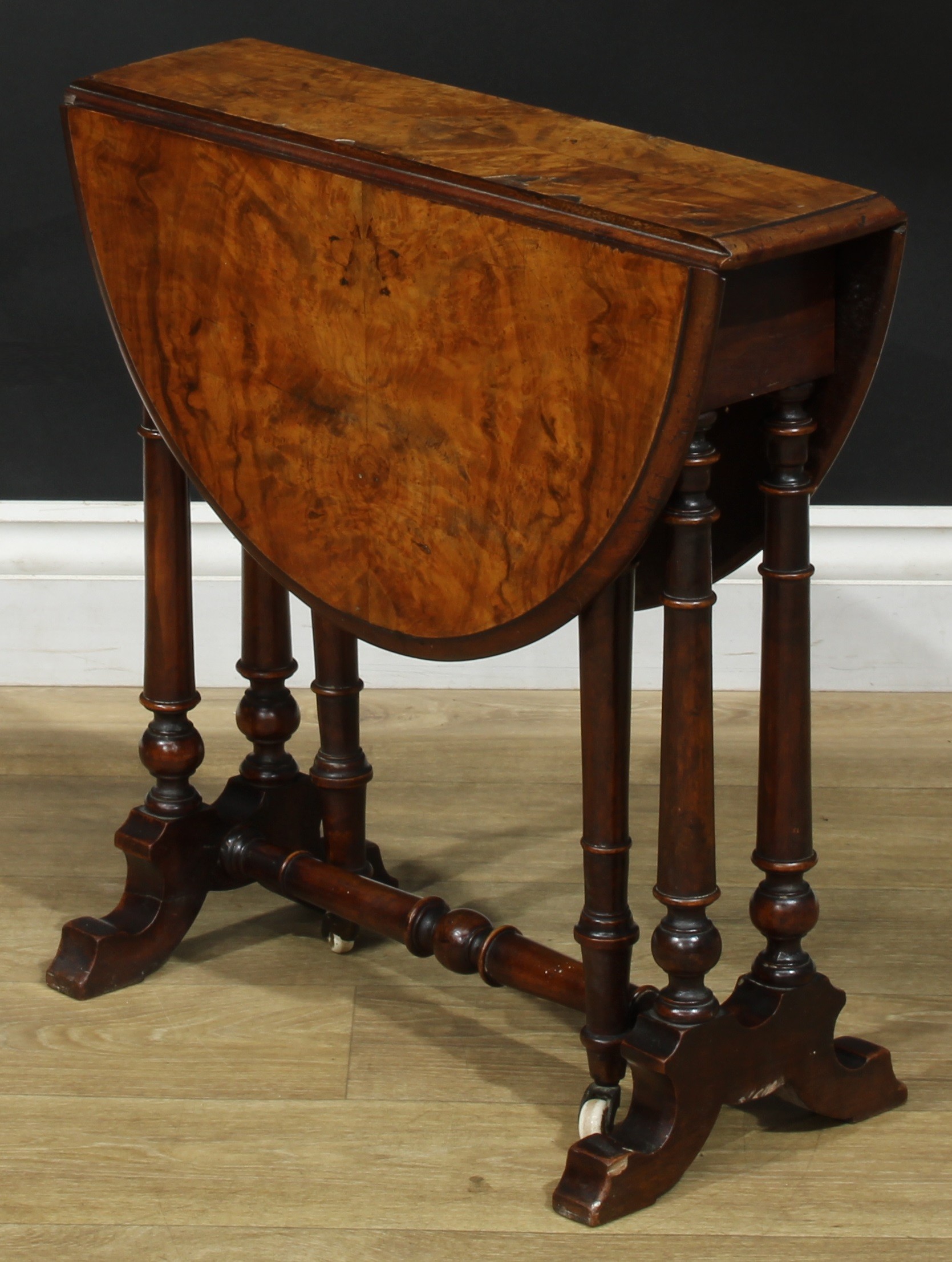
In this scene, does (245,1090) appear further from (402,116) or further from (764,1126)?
(402,116)

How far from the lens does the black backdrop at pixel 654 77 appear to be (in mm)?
2645

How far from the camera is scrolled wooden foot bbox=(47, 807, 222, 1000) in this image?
1.96m

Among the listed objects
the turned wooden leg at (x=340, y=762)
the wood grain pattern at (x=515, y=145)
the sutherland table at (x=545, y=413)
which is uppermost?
the wood grain pattern at (x=515, y=145)

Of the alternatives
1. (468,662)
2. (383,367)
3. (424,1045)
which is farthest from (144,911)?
(468,662)

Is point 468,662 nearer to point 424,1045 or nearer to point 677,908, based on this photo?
point 424,1045

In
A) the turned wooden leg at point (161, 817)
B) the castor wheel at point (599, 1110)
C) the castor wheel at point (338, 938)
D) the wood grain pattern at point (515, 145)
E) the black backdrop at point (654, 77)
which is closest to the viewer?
the wood grain pattern at point (515, 145)

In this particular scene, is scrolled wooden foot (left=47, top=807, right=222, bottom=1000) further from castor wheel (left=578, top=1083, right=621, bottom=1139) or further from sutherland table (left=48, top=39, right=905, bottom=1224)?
castor wheel (left=578, top=1083, right=621, bottom=1139)

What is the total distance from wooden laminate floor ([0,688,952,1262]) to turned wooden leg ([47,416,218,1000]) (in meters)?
0.04

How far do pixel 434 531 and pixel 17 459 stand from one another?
4.57 ft

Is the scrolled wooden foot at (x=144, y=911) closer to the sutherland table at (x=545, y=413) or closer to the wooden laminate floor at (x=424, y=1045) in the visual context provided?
the wooden laminate floor at (x=424, y=1045)

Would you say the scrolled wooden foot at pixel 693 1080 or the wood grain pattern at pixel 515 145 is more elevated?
→ the wood grain pattern at pixel 515 145

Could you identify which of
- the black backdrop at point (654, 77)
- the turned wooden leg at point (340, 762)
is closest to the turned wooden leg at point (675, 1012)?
the turned wooden leg at point (340, 762)

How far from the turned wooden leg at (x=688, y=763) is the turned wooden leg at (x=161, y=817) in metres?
0.63

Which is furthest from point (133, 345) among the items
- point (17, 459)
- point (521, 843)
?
point (17, 459)
